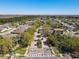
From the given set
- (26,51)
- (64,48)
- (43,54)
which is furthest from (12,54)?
(64,48)

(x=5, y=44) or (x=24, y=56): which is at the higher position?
(x=5, y=44)

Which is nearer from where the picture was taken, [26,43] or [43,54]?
[43,54]

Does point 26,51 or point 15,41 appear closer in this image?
point 26,51

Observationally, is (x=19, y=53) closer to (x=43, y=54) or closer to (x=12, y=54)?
(x=12, y=54)

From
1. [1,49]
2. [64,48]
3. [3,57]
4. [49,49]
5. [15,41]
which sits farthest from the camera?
[15,41]

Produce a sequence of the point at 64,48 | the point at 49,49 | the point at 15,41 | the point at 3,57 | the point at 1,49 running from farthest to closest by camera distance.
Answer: the point at 15,41
the point at 49,49
the point at 64,48
the point at 1,49
the point at 3,57

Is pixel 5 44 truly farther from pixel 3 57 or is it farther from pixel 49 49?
pixel 49 49

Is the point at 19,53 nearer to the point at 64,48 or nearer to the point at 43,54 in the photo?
the point at 43,54

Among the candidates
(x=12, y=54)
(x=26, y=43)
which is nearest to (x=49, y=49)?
(x=26, y=43)

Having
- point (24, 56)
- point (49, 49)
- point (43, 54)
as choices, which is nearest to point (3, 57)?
point (24, 56)
